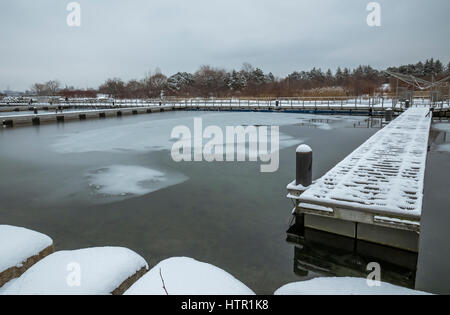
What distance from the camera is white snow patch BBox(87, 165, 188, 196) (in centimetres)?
662

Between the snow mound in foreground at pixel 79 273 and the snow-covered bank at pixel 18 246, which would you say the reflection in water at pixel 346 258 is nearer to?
the snow mound in foreground at pixel 79 273

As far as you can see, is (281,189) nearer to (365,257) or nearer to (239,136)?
(365,257)

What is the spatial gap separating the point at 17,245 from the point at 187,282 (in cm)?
168

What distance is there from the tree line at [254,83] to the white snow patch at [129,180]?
4603cm

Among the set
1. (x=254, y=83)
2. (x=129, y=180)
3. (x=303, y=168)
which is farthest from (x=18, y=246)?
(x=254, y=83)

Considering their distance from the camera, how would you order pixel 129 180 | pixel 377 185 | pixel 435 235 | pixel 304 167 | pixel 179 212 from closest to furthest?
pixel 435 235
pixel 377 185
pixel 304 167
pixel 179 212
pixel 129 180

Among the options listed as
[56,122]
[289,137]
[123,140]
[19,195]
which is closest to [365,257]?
[19,195]

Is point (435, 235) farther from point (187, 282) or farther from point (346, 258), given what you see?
point (187, 282)

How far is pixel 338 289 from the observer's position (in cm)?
272

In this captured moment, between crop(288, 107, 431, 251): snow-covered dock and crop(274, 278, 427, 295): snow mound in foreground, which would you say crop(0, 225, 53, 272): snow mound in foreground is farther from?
crop(288, 107, 431, 251): snow-covered dock

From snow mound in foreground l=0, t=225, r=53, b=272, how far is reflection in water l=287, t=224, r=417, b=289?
9.33 feet

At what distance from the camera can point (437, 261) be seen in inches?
154

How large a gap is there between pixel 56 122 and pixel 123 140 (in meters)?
12.1

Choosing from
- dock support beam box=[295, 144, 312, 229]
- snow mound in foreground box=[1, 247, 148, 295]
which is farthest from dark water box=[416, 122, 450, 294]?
snow mound in foreground box=[1, 247, 148, 295]
